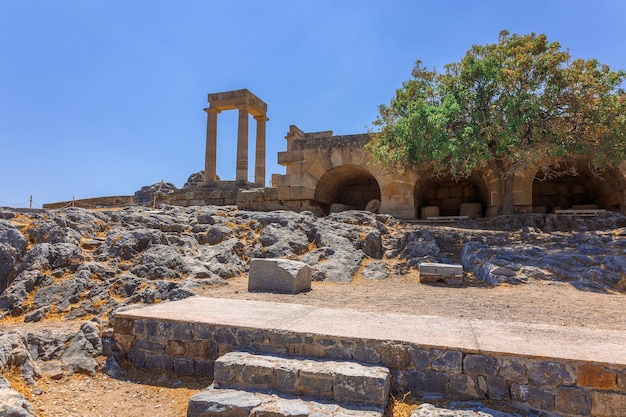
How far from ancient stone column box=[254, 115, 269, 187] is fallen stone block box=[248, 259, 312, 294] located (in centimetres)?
1471

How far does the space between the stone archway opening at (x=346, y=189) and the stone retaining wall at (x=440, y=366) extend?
33.4 ft

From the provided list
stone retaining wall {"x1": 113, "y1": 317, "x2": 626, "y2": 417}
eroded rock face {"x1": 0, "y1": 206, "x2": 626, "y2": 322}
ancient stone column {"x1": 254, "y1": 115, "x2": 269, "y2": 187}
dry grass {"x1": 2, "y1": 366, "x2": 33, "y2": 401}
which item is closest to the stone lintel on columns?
ancient stone column {"x1": 254, "y1": 115, "x2": 269, "y2": 187}

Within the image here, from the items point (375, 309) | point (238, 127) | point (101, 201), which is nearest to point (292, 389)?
point (375, 309)

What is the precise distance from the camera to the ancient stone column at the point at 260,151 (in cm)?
2139

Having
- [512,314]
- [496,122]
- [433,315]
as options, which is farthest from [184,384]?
[496,122]

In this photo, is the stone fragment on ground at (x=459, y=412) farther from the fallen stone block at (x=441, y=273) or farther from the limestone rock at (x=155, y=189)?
the limestone rock at (x=155, y=189)

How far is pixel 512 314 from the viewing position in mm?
5004

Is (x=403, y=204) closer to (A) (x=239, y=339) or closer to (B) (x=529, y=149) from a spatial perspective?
(B) (x=529, y=149)

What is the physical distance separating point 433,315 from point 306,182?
374 inches

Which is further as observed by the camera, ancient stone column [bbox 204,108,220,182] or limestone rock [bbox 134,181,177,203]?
limestone rock [bbox 134,181,177,203]

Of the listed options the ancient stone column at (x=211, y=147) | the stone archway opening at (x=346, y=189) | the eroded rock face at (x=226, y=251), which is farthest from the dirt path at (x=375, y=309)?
the ancient stone column at (x=211, y=147)

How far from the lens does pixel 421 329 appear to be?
3908mm

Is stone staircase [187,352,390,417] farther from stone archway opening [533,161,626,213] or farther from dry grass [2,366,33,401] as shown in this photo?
stone archway opening [533,161,626,213]

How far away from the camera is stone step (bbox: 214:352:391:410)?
316 centimetres
